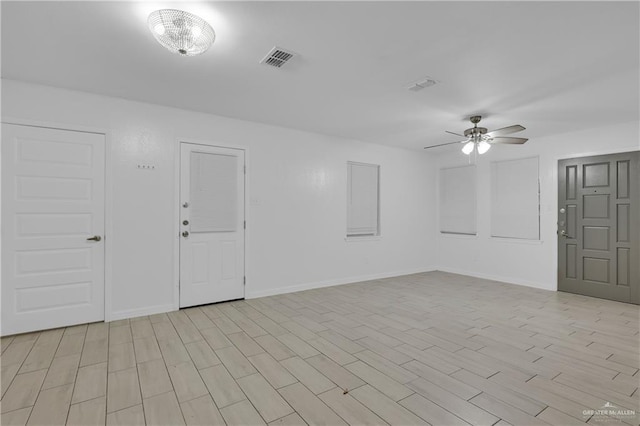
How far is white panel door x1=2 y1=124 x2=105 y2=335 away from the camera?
10.7ft

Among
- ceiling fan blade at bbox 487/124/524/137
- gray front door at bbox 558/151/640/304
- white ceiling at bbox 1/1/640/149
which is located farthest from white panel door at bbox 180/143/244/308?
gray front door at bbox 558/151/640/304

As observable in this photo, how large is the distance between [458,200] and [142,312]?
6.18m

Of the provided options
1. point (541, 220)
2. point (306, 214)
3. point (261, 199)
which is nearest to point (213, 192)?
point (261, 199)

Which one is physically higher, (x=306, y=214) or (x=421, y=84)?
(x=421, y=84)

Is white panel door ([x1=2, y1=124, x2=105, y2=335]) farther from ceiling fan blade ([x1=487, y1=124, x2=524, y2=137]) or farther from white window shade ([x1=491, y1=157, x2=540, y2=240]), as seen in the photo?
white window shade ([x1=491, y1=157, x2=540, y2=240])

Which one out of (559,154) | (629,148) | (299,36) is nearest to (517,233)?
(559,154)

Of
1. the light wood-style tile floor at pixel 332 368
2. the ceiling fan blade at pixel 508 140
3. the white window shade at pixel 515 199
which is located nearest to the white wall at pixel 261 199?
the light wood-style tile floor at pixel 332 368

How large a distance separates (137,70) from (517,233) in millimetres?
6382

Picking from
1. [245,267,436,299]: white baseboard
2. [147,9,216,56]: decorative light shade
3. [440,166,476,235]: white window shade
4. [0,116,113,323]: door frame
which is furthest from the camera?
[440,166,476,235]: white window shade

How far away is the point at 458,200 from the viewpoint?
684cm

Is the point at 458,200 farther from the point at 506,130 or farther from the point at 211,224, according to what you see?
the point at 211,224

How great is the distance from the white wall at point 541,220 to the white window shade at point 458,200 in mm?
156

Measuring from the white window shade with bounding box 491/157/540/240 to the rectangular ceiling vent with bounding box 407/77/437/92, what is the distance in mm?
3561

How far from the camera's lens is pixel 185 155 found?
166 inches
